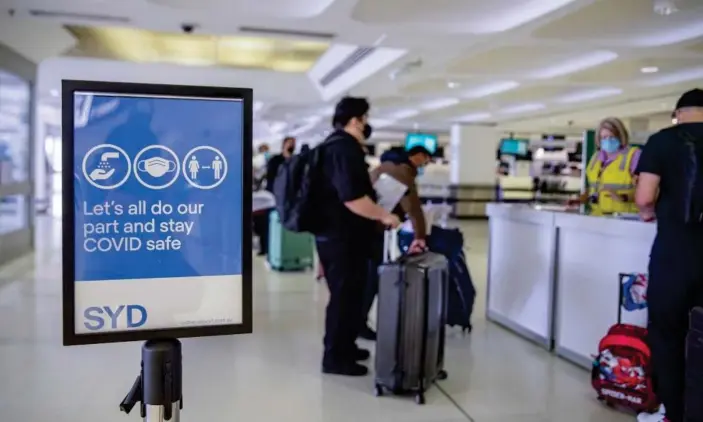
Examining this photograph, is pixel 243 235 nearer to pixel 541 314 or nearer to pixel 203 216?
pixel 203 216

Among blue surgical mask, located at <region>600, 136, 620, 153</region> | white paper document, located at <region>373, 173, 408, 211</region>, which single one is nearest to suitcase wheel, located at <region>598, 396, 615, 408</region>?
white paper document, located at <region>373, 173, 408, 211</region>

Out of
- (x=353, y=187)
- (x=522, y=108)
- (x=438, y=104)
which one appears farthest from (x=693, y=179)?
(x=522, y=108)

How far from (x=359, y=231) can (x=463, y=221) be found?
1329 cm

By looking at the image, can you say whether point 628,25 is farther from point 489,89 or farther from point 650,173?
point 489,89

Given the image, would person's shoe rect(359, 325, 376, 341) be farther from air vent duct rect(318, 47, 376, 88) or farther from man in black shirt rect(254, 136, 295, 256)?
air vent duct rect(318, 47, 376, 88)

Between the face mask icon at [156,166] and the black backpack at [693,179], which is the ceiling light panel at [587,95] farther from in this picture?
the face mask icon at [156,166]

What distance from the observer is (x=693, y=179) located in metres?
2.73

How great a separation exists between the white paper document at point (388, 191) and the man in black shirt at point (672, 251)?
1.51 metres

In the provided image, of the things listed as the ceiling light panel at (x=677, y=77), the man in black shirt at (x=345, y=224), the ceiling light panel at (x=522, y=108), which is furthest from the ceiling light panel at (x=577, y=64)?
the man in black shirt at (x=345, y=224)

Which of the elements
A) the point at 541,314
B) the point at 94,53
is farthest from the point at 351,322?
the point at 94,53

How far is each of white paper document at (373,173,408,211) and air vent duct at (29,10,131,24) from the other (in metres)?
3.24

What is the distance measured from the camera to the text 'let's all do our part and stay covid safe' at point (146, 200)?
1459mm

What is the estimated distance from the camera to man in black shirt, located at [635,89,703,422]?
8.92 ft

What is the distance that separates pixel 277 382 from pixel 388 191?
1352 mm
